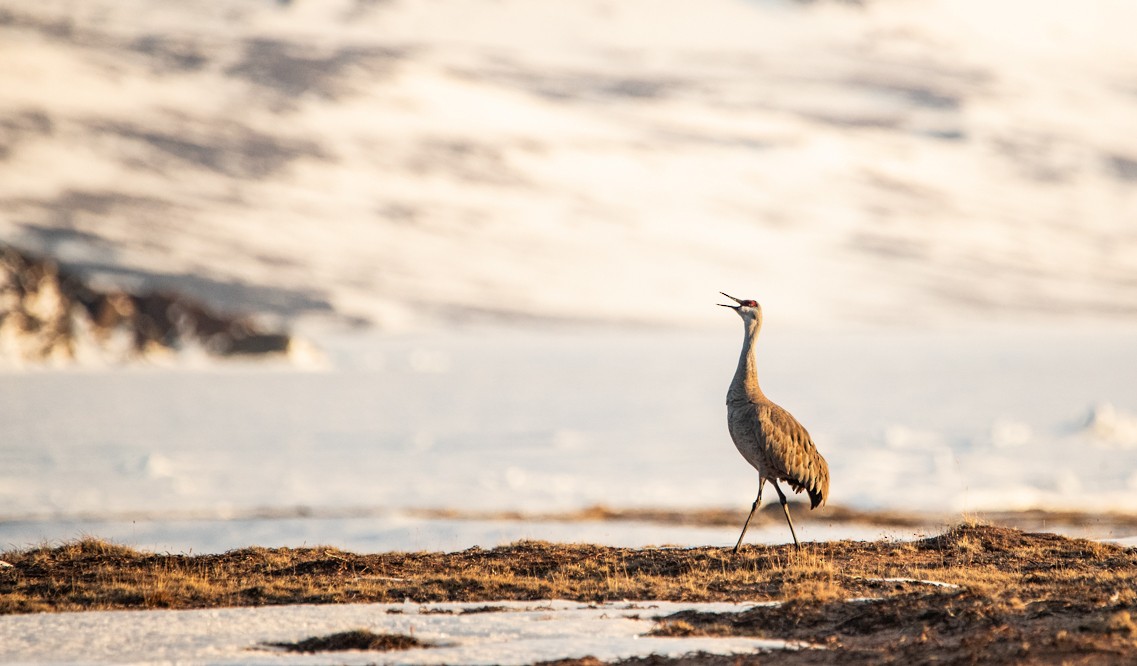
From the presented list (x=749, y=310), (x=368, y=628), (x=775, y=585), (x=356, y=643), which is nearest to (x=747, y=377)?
(x=749, y=310)

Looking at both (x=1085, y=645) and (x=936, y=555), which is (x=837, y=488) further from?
(x=1085, y=645)

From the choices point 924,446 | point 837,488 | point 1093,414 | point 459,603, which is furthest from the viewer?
point 1093,414

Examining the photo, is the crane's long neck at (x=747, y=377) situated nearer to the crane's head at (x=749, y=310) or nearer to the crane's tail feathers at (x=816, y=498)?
the crane's head at (x=749, y=310)

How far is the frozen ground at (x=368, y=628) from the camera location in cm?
1120

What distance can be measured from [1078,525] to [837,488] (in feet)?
81.1

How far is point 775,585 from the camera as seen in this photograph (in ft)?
47.9

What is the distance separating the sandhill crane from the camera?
16359mm

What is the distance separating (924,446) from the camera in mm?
107812

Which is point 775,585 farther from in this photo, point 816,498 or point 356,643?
point 356,643

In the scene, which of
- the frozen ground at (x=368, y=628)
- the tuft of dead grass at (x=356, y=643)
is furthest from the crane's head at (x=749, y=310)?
the tuft of dead grass at (x=356, y=643)

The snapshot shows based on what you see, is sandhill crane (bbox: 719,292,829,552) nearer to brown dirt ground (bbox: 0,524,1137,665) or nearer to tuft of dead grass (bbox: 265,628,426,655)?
brown dirt ground (bbox: 0,524,1137,665)

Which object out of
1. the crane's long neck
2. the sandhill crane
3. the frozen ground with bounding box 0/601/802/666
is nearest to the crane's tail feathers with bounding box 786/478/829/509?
the sandhill crane

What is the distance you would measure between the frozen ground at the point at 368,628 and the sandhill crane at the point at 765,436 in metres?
3.34

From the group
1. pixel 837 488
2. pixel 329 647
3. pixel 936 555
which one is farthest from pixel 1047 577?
pixel 837 488
